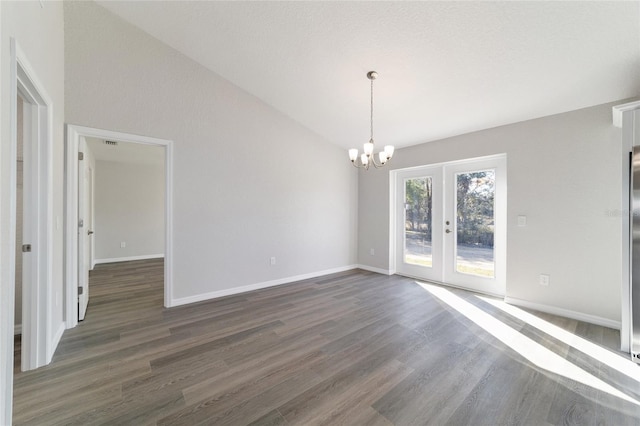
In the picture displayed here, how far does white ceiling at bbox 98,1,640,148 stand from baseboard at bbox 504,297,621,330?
243cm

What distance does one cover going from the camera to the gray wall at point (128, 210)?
616 cm

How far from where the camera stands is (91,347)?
228 cm

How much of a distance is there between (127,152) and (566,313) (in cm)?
804

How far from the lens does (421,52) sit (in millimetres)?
2547

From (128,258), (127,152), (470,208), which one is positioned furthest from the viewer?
(128,258)

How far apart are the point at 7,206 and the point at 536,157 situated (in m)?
4.86

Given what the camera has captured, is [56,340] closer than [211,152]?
Yes

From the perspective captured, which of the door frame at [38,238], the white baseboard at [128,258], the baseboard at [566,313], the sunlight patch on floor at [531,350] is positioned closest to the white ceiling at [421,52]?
the door frame at [38,238]

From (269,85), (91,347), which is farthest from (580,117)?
(91,347)

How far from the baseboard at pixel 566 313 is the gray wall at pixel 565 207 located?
0.11ft

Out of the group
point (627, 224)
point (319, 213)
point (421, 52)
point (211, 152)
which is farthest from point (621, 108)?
point (211, 152)

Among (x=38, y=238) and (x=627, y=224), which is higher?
(x=627, y=224)

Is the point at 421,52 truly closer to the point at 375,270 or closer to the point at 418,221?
the point at 418,221

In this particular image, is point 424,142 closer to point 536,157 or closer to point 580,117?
point 536,157
